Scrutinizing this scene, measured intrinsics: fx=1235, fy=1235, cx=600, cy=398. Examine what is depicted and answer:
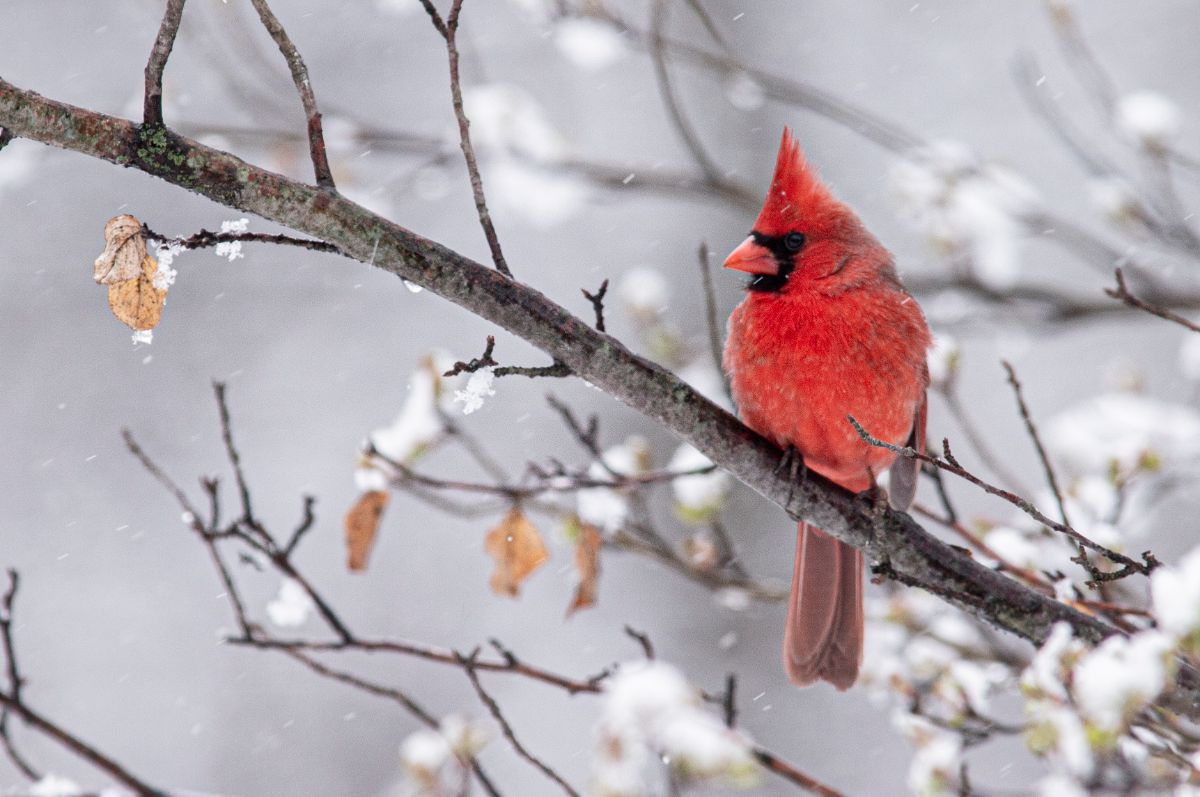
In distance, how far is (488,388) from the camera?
1735 millimetres

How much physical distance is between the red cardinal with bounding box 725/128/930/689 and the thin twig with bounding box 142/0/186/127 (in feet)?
5.07

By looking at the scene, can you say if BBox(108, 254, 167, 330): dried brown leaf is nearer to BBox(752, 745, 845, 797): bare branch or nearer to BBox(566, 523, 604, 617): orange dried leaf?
BBox(566, 523, 604, 617): orange dried leaf

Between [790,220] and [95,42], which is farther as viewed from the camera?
[95,42]

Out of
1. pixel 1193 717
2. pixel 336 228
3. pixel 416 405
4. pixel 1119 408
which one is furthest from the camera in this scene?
pixel 1119 408

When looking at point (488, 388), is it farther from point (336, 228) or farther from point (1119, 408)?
point (1119, 408)

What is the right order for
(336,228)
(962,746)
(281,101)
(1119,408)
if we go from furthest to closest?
1. (281,101)
2. (1119,408)
3. (962,746)
4. (336,228)

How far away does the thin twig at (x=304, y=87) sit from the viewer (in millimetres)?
1591

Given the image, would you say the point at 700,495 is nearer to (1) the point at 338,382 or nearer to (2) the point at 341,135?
(2) the point at 341,135

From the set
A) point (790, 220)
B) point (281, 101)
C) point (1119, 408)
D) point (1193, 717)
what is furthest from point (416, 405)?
point (281, 101)

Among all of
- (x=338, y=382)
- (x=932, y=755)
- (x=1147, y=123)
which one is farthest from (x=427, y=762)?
(x=338, y=382)

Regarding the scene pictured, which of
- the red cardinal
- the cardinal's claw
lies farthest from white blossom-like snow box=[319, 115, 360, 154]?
the cardinal's claw

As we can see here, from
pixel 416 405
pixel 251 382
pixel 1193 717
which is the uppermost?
pixel 251 382

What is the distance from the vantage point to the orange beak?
294 centimetres

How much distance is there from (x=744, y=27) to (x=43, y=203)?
4763 mm
